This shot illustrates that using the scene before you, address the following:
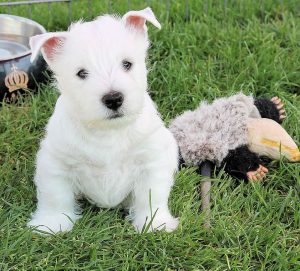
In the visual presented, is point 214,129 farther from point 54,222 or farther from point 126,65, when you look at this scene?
point 54,222

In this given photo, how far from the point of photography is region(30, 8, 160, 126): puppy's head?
2910mm

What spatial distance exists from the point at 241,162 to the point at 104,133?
0.97 metres

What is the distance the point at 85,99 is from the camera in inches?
117

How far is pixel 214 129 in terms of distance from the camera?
3.87 metres

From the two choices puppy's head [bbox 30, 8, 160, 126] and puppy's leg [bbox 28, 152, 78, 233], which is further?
puppy's leg [bbox 28, 152, 78, 233]

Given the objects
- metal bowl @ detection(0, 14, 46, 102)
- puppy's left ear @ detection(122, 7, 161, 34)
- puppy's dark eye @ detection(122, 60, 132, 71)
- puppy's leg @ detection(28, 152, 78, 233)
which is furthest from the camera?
metal bowl @ detection(0, 14, 46, 102)

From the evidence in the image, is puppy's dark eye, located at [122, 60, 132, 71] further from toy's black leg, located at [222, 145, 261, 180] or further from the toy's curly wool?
toy's black leg, located at [222, 145, 261, 180]

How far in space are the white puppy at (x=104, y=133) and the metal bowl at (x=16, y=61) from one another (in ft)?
4.55

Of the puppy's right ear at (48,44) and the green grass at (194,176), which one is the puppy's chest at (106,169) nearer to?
the green grass at (194,176)

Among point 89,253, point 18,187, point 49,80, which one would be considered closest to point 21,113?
point 49,80

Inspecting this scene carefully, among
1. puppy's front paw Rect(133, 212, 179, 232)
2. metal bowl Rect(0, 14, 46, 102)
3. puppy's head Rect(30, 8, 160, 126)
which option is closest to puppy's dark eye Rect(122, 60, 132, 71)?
puppy's head Rect(30, 8, 160, 126)

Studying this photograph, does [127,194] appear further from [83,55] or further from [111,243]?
[83,55]

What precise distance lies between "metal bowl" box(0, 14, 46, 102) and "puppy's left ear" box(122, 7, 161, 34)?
1690 millimetres

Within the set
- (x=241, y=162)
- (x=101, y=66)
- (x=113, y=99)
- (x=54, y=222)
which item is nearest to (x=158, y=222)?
(x=54, y=222)
